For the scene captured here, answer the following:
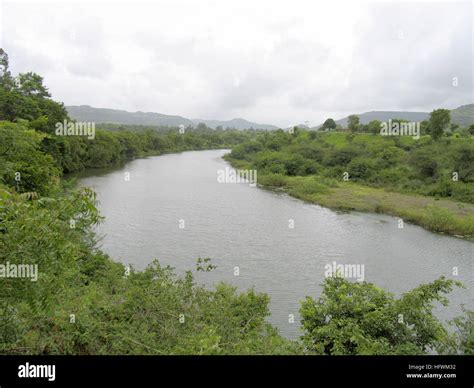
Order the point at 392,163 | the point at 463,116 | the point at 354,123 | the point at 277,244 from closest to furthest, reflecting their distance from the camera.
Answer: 1. the point at 277,244
2. the point at 392,163
3. the point at 354,123
4. the point at 463,116

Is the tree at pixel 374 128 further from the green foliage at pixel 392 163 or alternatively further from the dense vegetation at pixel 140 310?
the dense vegetation at pixel 140 310

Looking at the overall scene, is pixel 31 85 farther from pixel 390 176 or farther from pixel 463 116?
pixel 463 116

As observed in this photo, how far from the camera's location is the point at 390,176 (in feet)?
114

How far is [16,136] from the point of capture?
11000mm

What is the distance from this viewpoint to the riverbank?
70.3 feet

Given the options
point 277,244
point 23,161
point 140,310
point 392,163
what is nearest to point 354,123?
point 392,163

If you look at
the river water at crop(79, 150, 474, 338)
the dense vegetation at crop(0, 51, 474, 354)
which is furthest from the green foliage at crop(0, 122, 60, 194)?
the river water at crop(79, 150, 474, 338)

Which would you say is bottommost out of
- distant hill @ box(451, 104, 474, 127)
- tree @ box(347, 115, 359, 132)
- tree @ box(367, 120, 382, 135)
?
tree @ box(367, 120, 382, 135)

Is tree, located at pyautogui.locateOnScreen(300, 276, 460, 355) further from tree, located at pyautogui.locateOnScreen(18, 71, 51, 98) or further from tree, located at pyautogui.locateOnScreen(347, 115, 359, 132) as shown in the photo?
tree, located at pyautogui.locateOnScreen(347, 115, 359, 132)

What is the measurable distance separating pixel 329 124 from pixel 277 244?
5496 cm
